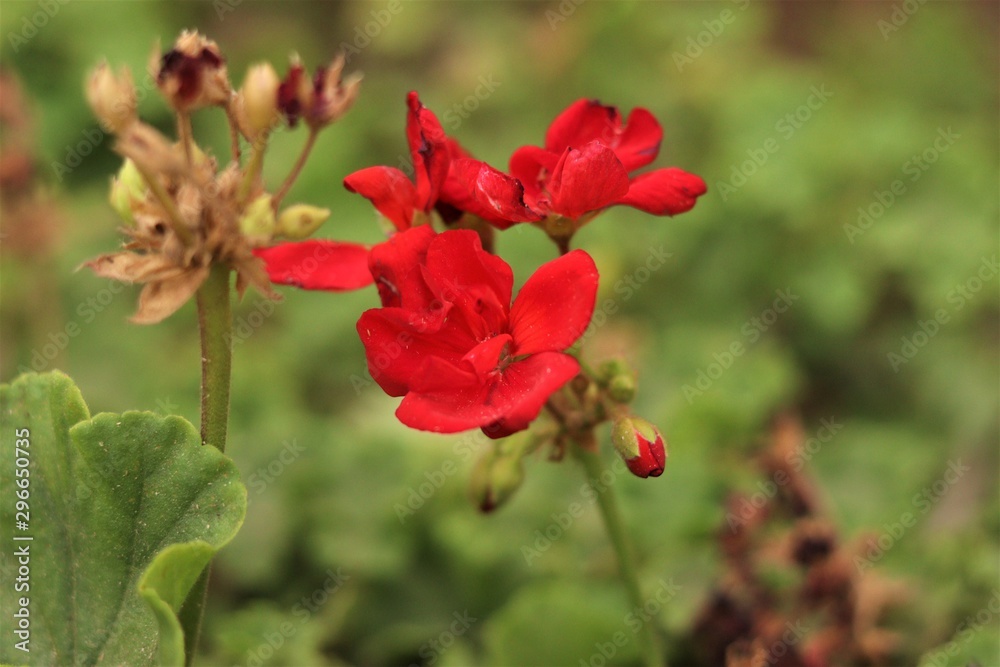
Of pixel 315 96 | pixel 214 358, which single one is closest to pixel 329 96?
pixel 315 96

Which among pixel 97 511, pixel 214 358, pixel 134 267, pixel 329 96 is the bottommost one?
pixel 97 511

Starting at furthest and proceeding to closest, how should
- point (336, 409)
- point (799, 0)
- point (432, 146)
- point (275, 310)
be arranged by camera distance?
point (799, 0), point (275, 310), point (336, 409), point (432, 146)

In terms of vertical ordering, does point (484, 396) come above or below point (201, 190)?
below

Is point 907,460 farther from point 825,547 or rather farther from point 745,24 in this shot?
point 745,24

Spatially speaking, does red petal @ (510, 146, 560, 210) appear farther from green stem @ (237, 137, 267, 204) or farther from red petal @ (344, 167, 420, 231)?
green stem @ (237, 137, 267, 204)

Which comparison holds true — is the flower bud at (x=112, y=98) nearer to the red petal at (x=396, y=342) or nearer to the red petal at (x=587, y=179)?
the red petal at (x=396, y=342)

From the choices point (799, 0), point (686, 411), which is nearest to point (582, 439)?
point (686, 411)

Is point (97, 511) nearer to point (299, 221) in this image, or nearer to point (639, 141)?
point (299, 221)
